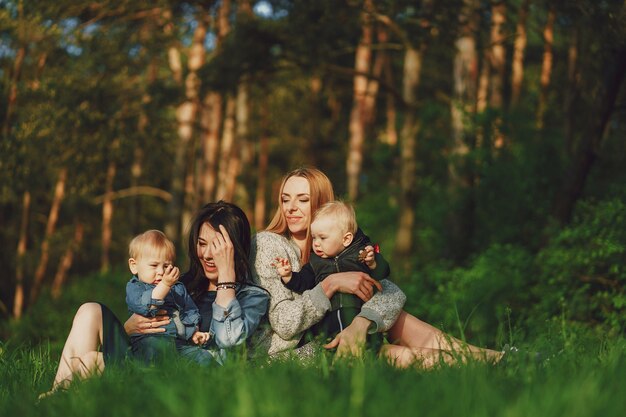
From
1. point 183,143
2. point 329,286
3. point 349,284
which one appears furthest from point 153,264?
point 183,143

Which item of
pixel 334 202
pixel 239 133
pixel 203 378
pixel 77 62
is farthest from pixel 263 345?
pixel 239 133

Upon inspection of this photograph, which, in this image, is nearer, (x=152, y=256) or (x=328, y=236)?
(x=152, y=256)

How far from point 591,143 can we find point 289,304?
6.16m

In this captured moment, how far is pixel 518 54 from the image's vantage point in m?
22.6

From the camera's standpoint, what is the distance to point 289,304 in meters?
5.46

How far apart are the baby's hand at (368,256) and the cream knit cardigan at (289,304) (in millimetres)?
164

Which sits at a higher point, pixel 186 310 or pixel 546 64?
pixel 546 64

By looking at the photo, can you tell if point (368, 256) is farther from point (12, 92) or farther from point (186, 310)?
point (12, 92)

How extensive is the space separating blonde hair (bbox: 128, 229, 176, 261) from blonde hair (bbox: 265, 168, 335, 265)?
0.83 metres

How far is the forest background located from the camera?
10.2 metres

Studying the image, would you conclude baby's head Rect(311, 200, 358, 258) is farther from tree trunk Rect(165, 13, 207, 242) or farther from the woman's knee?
tree trunk Rect(165, 13, 207, 242)

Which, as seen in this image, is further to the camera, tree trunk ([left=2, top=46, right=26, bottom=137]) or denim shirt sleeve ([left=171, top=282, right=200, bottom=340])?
tree trunk ([left=2, top=46, right=26, bottom=137])

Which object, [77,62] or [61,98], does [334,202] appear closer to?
[61,98]

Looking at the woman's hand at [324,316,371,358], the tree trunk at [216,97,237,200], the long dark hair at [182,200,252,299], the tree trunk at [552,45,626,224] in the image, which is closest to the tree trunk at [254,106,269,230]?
the tree trunk at [216,97,237,200]
